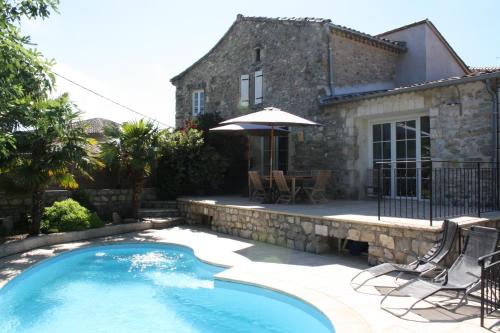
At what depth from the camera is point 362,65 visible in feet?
42.7

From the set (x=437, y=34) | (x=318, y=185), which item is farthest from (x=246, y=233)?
(x=437, y=34)

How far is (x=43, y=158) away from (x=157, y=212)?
4.07 meters

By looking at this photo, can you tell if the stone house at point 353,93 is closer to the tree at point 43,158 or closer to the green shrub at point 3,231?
the tree at point 43,158

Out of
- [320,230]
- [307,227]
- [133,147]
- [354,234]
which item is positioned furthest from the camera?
[133,147]

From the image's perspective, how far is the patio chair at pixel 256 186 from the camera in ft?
35.6

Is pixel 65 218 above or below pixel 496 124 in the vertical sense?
below

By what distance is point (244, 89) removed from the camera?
48.9 feet

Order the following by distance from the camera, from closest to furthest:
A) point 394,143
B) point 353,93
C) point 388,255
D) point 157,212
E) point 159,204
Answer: point 388,255 → point 394,143 → point 157,212 → point 353,93 → point 159,204

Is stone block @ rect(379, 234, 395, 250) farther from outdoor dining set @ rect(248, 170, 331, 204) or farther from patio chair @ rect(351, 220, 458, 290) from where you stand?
outdoor dining set @ rect(248, 170, 331, 204)

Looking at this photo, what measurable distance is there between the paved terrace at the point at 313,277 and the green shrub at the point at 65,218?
0.66 metres

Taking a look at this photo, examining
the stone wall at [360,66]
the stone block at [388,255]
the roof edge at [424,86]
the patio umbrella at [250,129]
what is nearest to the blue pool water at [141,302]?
the stone block at [388,255]

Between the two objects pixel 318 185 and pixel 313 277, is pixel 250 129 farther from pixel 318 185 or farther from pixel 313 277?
pixel 313 277

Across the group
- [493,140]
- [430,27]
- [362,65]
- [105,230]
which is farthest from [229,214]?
[430,27]

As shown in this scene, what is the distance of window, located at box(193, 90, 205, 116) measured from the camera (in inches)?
670
